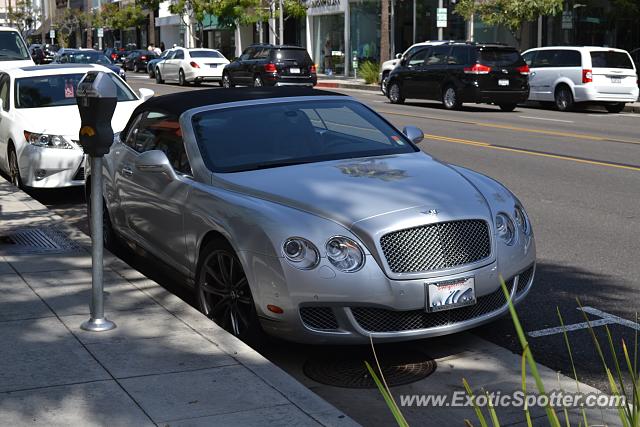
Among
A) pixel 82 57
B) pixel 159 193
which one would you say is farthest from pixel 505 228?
pixel 82 57

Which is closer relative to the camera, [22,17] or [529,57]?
[529,57]

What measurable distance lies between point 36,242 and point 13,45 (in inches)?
604

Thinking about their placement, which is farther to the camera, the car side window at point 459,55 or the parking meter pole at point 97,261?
the car side window at point 459,55

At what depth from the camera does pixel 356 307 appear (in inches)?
214

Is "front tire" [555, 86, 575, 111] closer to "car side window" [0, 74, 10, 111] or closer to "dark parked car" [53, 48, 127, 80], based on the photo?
"dark parked car" [53, 48, 127, 80]

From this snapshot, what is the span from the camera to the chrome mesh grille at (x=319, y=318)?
5.50 metres

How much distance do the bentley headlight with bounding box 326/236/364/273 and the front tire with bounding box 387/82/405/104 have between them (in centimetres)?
2369

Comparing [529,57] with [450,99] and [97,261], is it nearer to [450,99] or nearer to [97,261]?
[450,99]

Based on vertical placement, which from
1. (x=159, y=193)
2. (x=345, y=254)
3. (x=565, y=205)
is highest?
(x=159, y=193)

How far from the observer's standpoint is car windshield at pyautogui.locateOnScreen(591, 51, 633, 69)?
2644 cm

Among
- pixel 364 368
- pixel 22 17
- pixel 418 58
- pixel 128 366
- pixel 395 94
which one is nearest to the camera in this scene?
pixel 128 366

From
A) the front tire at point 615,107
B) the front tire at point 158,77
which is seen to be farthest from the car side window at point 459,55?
the front tire at point 158,77

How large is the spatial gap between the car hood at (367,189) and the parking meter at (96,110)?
0.97 metres

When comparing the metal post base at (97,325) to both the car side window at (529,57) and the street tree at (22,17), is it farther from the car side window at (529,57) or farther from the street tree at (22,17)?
the street tree at (22,17)
